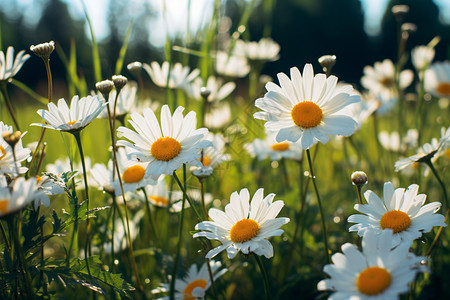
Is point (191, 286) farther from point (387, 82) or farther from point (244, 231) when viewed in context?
point (387, 82)

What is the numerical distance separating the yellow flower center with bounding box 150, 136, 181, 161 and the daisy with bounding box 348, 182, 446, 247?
438 mm

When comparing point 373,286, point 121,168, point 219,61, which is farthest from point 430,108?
point 373,286

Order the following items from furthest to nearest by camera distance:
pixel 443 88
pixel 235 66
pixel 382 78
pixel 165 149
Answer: pixel 382 78
pixel 235 66
pixel 443 88
pixel 165 149

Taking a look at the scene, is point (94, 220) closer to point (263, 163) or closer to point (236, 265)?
point (236, 265)

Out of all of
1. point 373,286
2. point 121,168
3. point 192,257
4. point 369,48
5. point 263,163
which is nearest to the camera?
point 373,286

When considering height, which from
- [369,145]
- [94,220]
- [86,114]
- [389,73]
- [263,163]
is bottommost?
[94,220]

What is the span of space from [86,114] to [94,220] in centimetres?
40

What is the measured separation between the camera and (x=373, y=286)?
74cm

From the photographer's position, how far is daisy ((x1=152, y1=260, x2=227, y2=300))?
1.13m

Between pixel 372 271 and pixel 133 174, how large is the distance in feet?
2.67

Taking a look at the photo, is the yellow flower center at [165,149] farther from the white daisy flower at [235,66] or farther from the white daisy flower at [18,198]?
the white daisy flower at [235,66]

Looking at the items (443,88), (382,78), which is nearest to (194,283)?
(443,88)

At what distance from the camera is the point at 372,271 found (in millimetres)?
771

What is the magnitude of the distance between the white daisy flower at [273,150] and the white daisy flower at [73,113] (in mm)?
865
